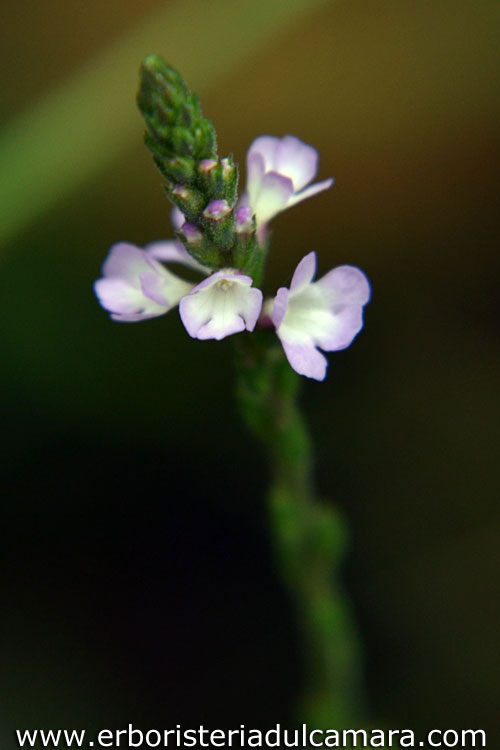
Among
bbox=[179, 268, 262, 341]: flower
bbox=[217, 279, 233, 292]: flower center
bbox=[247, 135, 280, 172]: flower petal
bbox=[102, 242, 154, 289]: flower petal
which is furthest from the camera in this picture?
bbox=[247, 135, 280, 172]: flower petal

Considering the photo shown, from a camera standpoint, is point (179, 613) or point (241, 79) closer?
point (179, 613)

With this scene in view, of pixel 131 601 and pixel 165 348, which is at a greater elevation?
pixel 165 348

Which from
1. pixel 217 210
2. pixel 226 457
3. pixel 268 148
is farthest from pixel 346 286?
pixel 226 457

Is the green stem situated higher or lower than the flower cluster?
lower

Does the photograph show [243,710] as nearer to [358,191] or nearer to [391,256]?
[391,256]

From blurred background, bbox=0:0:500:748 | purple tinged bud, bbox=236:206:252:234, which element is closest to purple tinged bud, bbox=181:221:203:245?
purple tinged bud, bbox=236:206:252:234

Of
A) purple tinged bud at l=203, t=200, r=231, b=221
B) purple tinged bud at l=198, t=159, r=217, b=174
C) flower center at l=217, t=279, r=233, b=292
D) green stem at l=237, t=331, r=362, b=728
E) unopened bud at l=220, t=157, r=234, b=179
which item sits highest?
unopened bud at l=220, t=157, r=234, b=179

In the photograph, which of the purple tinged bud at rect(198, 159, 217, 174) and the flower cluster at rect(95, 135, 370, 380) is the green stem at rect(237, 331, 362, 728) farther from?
the purple tinged bud at rect(198, 159, 217, 174)

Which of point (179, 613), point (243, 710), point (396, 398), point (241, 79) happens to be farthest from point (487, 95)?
point (243, 710)
